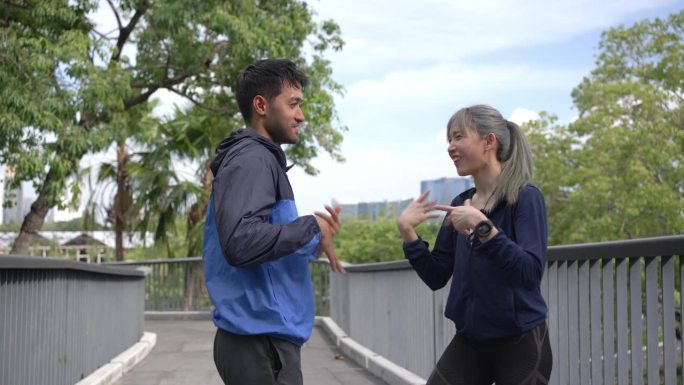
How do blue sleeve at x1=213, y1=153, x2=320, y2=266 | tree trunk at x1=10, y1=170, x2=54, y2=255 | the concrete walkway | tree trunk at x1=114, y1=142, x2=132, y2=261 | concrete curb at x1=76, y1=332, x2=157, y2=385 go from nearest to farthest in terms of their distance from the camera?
blue sleeve at x1=213, y1=153, x2=320, y2=266, concrete curb at x1=76, y1=332, x2=157, y2=385, the concrete walkway, tree trunk at x1=10, y1=170, x2=54, y2=255, tree trunk at x1=114, y1=142, x2=132, y2=261

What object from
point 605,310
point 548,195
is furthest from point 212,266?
point 548,195

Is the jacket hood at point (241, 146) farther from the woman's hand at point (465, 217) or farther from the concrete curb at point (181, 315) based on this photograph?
the concrete curb at point (181, 315)

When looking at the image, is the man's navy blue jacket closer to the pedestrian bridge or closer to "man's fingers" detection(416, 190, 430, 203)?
"man's fingers" detection(416, 190, 430, 203)

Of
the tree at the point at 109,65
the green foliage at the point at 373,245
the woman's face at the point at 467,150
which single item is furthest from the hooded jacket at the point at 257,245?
the green foliage at the point at 373,245

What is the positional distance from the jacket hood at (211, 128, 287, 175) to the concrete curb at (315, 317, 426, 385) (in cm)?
514

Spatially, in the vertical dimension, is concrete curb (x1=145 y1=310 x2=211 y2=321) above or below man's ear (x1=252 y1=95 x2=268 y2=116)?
below

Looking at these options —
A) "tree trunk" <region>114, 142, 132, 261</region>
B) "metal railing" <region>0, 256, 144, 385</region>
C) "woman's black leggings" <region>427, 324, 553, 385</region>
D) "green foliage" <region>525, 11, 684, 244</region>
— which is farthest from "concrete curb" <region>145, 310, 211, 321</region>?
"green foliage" <region>525, 11, 684, 244</region>

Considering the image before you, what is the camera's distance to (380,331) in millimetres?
10953

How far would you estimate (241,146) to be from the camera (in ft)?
10.6

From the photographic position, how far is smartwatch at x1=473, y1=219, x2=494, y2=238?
3424 mm

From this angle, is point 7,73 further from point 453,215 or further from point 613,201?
point 613,201

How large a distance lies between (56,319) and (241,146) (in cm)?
478

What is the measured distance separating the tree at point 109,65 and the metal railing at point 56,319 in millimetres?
10362

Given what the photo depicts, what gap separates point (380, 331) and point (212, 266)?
7.84 meters
